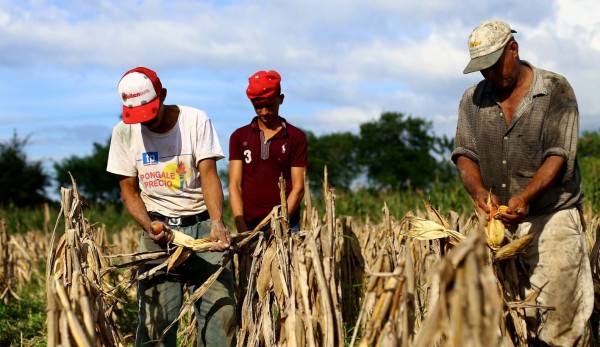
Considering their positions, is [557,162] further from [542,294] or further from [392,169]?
[392,169]

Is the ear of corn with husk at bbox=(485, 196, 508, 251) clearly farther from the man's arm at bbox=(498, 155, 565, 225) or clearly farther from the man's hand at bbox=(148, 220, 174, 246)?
the man's hand at bbox=(148, 220, 174, 246)

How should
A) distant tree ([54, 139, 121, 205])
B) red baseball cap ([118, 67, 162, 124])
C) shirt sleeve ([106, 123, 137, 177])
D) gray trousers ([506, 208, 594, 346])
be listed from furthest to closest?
1. distant tree ([54, 139, 121, 205])
2. shirt sleeve ([106, 123, 137, 177])
3. gray trousers ([506, 208, 594, 346])
4. red baseball cap ([118, 67, 162, 124])

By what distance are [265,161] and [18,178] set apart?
38.3m

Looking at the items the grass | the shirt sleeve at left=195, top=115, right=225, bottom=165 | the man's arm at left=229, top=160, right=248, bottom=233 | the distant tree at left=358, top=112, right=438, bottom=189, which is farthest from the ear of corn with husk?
the distant tree at left=358, top=112, right=438, bottom=189

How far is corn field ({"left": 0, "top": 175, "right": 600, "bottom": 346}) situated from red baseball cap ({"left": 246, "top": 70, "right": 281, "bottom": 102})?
1.02 m

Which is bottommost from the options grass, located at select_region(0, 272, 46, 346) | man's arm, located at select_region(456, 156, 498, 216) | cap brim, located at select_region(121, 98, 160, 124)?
grass, located at select_region(0, 272, 46, 346)

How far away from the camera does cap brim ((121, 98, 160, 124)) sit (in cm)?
480

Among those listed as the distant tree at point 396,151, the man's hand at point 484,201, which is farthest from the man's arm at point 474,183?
the distant tree at point 396,151

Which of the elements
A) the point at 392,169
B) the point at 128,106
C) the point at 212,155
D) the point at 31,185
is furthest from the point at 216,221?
the point at 392,169

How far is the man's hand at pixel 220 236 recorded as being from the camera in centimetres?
491

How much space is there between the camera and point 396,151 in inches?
2073

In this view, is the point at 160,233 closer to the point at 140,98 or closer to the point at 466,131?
the point at 140,98

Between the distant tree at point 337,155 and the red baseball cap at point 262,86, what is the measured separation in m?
36.8

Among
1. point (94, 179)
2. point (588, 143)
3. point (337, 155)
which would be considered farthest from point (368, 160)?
point (588, 143)
